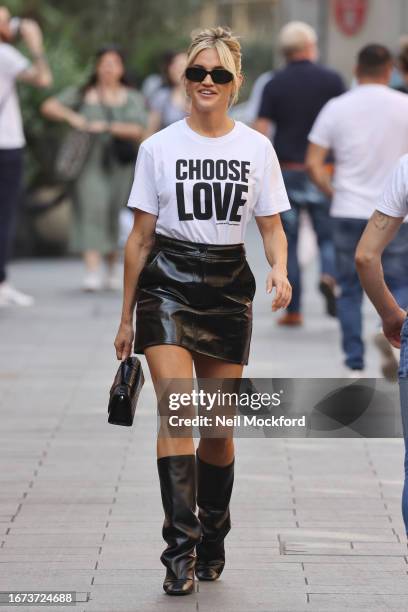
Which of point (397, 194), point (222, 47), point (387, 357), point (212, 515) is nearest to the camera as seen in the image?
point (397, 194)

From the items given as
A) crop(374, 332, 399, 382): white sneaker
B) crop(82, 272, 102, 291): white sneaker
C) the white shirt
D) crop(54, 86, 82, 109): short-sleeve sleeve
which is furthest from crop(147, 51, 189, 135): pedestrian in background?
crop(374, 332, 399, 382): white sneaker

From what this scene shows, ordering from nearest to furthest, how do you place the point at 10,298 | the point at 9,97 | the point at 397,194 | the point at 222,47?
the point at 397,194 < the point at 222,47 < the point at 9,97 < the point at 10,298

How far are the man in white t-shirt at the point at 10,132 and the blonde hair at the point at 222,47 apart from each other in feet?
23.3

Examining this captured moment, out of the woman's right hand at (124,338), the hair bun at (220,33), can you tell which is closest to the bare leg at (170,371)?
the woman's right hand at (124,338)

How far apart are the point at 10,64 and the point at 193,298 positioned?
7471mm

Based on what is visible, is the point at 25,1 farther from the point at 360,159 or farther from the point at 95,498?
the point at 95,498

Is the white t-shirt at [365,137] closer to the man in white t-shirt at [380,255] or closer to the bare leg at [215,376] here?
the bare leg at [215,376]

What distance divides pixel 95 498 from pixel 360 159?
133 inches

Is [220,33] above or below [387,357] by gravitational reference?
above

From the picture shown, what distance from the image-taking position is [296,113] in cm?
1102

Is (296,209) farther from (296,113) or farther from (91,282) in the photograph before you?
(91,282)

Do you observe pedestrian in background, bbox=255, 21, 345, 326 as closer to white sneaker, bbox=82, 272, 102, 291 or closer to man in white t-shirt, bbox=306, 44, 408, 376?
man in white t-shirt, bbox=306, 44, 408, 376

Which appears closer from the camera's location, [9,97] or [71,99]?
[9,97]

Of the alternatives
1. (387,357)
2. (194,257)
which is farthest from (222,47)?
(387,357)
